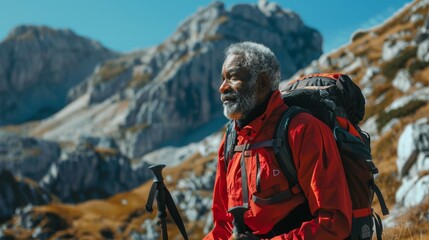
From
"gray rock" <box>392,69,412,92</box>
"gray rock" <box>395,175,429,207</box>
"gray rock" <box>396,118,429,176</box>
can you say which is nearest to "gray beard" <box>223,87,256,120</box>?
"gray rock" <box>395,175,429,207</box>

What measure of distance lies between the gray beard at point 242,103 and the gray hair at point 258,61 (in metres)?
0.14

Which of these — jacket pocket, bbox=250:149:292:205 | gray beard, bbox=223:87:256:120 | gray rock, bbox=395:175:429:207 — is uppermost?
gray beard, bbox=223:87:256:120

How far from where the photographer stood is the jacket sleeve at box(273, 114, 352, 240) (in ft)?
12.6

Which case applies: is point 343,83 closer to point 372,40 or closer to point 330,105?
point 330,105

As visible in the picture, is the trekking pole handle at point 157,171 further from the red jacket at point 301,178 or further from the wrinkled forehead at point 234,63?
the wrinkled forehead at point 234,63

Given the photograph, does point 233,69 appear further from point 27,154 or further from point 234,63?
point 27,154

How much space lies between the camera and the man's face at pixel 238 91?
4574 millimetres

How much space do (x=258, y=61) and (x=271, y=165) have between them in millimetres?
1127

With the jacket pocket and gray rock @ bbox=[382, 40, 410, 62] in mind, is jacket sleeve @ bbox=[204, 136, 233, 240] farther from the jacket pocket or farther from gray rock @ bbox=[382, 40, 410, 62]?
gray rock @ bbox=[382, 40, 410, 62]

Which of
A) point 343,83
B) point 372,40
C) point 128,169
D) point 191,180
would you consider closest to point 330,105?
point 343,83

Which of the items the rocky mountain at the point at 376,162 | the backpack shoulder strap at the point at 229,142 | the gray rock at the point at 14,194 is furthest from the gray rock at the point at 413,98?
the gray rock at the point at 14,194

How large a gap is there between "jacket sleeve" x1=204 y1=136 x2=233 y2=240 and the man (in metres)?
0.25

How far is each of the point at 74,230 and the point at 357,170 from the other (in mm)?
81338

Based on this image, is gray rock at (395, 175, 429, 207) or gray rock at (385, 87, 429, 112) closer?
gray rock at (395, 175, 429, 207)
